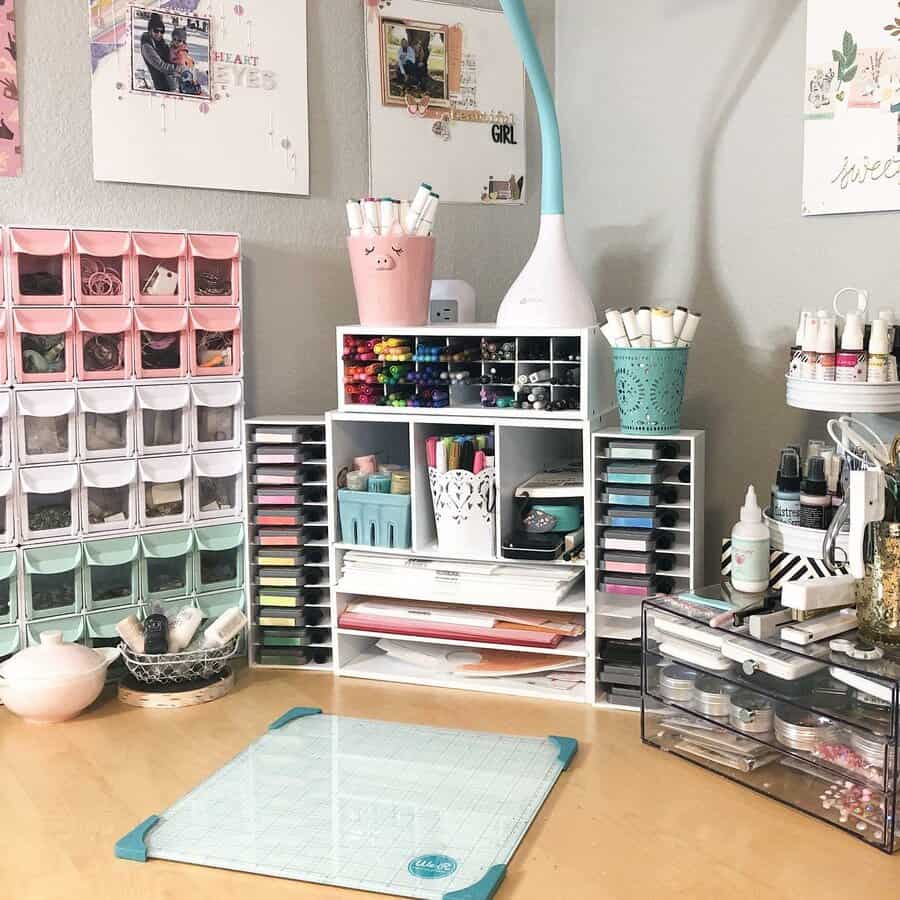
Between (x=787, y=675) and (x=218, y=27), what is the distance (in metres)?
1.65

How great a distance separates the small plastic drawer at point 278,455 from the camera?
87.9 inches

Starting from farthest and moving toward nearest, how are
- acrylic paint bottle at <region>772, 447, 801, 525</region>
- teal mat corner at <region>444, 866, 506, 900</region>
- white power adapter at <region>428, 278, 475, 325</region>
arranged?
1. white power adapter at <region>428, 278, 475, 325</region>
2. acrylic paint bottle at <region>772, 447, 801, 525</region>
3. teal mat corner at <region>444, 866, 506, 900</region>

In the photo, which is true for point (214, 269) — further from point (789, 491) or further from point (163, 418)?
point (789, 491)

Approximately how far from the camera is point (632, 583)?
2023 mm

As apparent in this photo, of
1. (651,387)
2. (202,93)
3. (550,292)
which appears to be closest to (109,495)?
(202,93)

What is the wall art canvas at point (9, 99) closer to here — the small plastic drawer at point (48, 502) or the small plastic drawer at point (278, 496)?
the small plastic drawer at point (48, 502)

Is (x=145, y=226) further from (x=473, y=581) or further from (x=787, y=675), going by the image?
(x=787, y=675)

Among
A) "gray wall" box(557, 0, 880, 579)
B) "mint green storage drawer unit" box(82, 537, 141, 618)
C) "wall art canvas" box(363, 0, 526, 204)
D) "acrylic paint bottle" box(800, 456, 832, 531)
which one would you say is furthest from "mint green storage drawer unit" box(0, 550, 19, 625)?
"acrylic paint bottle" box(800, 456, 832, 531)

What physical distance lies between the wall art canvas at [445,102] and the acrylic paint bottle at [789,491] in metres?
0.97

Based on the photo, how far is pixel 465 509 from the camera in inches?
82.7

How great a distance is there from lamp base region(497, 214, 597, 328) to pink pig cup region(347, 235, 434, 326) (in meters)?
0.17

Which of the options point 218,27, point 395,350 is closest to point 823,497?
point 395,350

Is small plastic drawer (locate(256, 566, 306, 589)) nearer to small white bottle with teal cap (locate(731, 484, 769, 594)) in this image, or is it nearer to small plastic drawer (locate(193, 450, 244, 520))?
small plastic drawer (locate(193, 450, 244, 520))

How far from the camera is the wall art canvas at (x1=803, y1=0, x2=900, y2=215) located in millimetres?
1956
